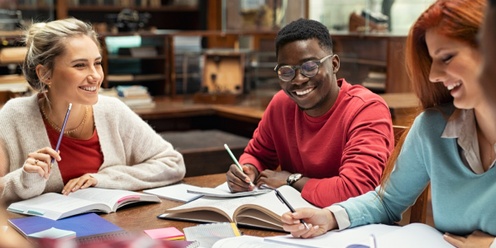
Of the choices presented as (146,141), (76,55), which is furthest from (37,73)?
(146,141)

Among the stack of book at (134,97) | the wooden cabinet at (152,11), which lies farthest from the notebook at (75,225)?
the wooden cabinet at (152,11)

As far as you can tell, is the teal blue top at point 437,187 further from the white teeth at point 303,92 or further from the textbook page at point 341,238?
the white teeth at point 303,92

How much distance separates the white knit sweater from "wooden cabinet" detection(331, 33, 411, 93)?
2.92 metres

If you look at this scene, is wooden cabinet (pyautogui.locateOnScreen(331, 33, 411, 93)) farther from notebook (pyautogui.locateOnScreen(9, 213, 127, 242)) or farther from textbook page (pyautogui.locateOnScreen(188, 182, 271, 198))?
notebook (pyautogui.locateOnScreen(9, 213, 127, 242))

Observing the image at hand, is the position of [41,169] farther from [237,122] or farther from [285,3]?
[285,3]

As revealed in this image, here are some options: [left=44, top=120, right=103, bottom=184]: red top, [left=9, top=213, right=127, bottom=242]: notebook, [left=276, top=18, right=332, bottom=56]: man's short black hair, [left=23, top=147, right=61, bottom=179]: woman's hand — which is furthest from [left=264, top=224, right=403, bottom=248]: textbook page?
[left=44, top=120, right=103, bottom=184]: red top

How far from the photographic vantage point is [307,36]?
2057mm

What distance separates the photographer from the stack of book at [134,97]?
16.4ft

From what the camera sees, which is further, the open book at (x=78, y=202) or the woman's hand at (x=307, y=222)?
the open book at (x=78, y=202)

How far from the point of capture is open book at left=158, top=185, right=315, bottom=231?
5.51ft

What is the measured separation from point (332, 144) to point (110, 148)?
A: 30.6 inches

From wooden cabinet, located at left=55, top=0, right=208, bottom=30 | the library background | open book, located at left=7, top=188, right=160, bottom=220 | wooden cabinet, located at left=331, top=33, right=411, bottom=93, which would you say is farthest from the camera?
wooden cabinet, located at left=55, top=0, right=208, bottom=30

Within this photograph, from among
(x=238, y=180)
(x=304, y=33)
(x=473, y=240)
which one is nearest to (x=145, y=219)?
(x=238, y=180)

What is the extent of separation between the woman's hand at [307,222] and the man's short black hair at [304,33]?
26.2 inches
